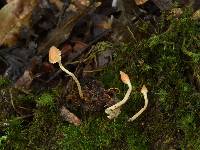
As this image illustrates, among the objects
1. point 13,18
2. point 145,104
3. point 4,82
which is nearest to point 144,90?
point 145,104

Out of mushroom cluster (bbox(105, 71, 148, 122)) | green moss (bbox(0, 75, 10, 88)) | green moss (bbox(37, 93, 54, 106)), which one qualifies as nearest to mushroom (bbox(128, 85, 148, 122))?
mushroom cluster (bbox(105, 71, 148, 122))

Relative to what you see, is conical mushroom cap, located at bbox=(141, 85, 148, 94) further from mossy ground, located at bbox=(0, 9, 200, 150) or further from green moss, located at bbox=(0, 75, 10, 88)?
green moss, located at bbox=(0, 75, 10, 88)

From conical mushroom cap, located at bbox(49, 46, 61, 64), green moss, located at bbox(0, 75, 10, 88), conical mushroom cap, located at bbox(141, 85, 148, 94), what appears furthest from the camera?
green moss, located at bbox(0, 75, 10, 88)

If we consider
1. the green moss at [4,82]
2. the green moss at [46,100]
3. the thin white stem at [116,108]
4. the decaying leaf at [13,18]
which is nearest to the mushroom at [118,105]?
the thin white stem at [116,108]

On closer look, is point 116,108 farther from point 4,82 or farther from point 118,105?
point 4,82

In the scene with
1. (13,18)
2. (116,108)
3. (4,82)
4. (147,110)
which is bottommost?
(147,110)

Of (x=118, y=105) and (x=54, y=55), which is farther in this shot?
(x=54, y=55)

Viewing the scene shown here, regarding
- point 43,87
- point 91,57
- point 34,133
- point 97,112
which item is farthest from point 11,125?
point 91,57
